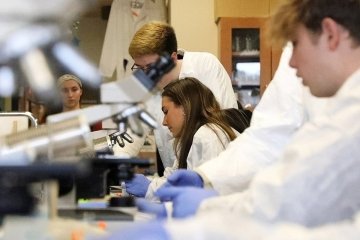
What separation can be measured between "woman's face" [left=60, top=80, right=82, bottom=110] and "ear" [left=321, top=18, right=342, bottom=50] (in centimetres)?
159

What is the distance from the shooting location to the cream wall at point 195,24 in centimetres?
397

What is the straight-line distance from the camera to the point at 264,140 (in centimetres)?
162

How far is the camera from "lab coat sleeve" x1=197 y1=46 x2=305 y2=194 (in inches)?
62.6

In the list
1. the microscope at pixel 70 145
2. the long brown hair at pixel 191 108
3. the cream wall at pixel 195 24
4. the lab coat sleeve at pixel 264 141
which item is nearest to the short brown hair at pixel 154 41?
the long brown hair at pixel 191 108

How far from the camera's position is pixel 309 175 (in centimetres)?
95

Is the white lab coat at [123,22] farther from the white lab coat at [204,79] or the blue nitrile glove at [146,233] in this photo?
the blue nitrile glove at [146,233]

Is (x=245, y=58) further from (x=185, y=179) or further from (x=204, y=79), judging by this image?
(x=185, y=179)

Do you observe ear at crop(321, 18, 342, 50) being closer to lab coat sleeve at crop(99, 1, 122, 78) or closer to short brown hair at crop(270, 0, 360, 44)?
short brown hair at crop(270, 0, 360, 44)

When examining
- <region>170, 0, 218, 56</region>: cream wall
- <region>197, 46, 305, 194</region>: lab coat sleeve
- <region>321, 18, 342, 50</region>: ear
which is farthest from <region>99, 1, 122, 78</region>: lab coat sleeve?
<region>321, 18, 342, 50</region>: ear

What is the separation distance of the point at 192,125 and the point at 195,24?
5.97 feet

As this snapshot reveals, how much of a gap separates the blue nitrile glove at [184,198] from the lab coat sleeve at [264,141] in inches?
12.5

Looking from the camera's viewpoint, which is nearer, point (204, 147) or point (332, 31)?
point (332, 31)

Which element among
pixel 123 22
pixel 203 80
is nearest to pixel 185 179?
pixel 203 80

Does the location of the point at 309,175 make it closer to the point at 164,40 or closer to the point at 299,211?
the point at 299,211
